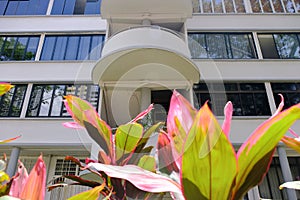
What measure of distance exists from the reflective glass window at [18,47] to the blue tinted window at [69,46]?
17.4 inches

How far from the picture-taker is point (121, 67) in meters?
5.63

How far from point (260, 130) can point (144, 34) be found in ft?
18.1

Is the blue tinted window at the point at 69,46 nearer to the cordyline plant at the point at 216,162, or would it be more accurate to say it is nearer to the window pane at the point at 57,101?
the window pane at the point at 57,101

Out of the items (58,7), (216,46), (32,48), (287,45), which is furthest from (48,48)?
(287,45)

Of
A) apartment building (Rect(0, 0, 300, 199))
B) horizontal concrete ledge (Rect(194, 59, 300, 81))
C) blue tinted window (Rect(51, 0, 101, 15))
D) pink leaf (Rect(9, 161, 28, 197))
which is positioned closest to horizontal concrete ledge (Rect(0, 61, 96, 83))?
apartment building (Rect(0, 0, 300, 199))

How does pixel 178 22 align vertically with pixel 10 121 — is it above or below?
above

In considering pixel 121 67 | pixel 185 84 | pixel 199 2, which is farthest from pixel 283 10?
pixel 121 67

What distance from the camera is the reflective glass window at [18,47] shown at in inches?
342

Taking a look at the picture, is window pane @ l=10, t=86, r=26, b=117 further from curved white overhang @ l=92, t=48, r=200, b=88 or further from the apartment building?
curved white overhang @ l=92, t=48, r=200, b=88

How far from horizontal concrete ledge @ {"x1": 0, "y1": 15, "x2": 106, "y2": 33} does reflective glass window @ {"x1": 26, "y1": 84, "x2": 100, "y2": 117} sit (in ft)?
7.90

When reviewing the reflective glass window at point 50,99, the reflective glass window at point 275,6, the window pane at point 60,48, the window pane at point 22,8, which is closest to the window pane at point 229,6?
the reflective glass window at point 275,6

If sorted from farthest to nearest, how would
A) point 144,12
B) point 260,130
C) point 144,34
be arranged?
point 144,12, point 144,34, point 260,130

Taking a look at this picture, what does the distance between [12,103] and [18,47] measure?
7.76 feet

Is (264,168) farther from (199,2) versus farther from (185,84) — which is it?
(199,2)
